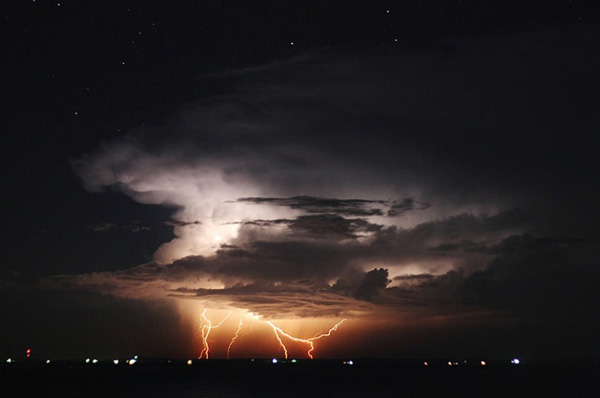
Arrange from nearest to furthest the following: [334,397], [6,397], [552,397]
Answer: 1. [6,397]
2. [334,397]
3. [552,397]

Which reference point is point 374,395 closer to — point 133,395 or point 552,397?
point 552,397

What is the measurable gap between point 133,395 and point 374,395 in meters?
45.8

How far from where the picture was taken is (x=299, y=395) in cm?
11738

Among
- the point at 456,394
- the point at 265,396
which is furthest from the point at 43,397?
the point at 456,394

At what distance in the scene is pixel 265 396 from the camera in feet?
391

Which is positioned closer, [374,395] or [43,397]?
[43,397]

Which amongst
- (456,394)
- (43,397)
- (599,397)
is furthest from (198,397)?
(599,397)

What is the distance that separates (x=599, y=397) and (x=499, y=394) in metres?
17.8

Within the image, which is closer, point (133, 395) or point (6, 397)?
point (6, 397)

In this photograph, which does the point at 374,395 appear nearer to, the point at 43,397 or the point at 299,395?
the point at 299,395

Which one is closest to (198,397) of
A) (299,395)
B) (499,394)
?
(299,395)

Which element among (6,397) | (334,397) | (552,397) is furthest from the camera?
(552,397)

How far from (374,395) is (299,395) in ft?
47.6

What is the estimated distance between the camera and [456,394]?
11675 cm
